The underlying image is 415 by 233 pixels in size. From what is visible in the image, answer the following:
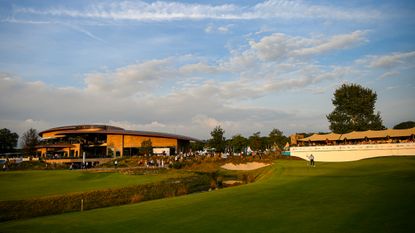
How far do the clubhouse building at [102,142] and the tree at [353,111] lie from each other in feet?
146

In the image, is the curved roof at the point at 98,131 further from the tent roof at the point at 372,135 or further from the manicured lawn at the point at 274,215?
the manicured lawn at the point at 274,215

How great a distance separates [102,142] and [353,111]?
2773 inches

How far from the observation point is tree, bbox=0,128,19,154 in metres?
134

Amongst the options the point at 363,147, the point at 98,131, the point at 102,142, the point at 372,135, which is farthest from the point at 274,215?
the point at 102,142

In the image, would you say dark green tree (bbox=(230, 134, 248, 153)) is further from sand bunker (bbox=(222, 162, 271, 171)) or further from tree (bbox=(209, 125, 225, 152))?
sand bunker (bbox=(222, 162, 271, 171))

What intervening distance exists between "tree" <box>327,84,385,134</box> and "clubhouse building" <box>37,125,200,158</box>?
44429 mm

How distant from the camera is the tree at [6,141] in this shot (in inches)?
5284

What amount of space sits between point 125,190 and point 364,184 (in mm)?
18716

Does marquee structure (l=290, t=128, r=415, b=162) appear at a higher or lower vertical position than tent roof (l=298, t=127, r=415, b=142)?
lower

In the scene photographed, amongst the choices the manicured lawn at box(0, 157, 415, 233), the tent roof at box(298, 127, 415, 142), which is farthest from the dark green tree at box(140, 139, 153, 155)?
the manicured lawn at box(0, 157, 415, 233)

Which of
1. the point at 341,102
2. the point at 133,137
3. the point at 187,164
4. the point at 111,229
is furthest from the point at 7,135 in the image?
the point at 111,229

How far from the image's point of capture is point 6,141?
444 feet

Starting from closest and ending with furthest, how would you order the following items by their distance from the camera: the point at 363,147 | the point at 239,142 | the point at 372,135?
the point at 363,147 → the point at 372,135 → the point at 239,142

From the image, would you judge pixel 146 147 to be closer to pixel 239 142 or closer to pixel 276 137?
pixel 239 142
